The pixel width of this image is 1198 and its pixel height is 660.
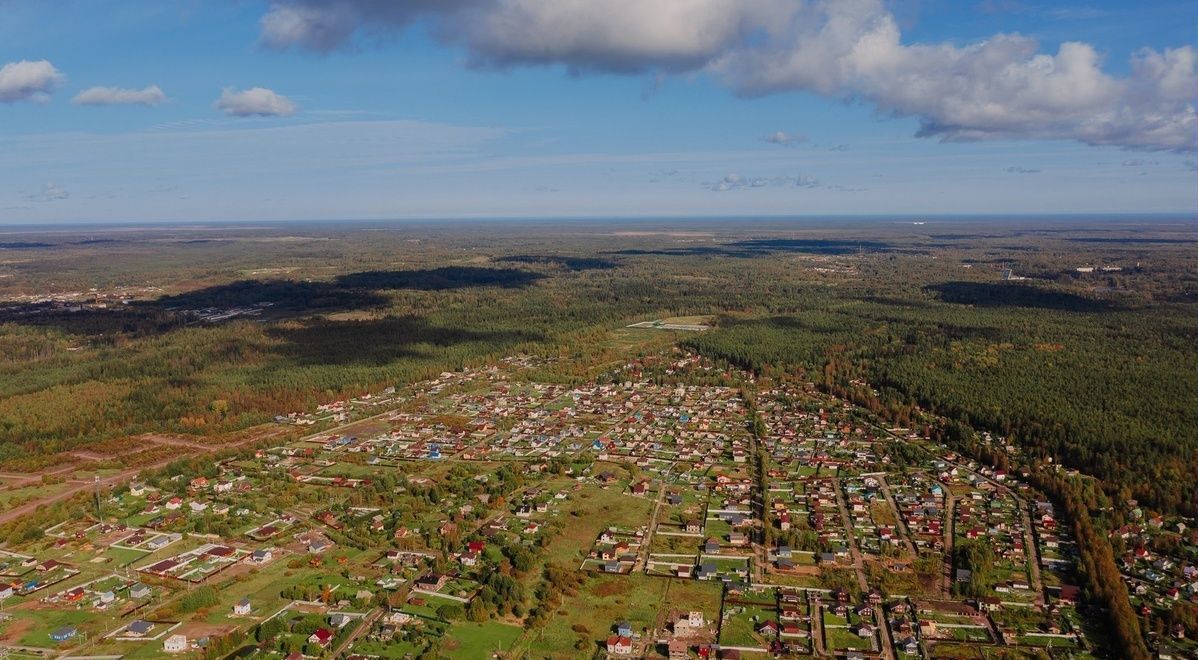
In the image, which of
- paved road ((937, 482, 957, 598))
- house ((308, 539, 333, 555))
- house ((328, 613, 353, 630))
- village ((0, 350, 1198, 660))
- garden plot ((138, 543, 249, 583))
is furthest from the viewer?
house ((308, 539, 333, 555))

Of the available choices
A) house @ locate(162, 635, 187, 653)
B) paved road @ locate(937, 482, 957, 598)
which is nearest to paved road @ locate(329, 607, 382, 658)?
house @ locate(162, 635, 187, 653)

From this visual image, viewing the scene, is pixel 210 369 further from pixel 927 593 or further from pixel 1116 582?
pixel 1116 582

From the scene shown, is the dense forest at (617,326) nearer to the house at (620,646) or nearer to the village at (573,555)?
the village at (573,555)

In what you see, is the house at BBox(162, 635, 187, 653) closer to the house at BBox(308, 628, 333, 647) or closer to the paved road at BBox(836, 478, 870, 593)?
the house at BBox(308, 628, 333, 647)

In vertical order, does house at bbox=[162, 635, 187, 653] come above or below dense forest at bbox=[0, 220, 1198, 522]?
below

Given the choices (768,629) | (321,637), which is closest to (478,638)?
(321,637)

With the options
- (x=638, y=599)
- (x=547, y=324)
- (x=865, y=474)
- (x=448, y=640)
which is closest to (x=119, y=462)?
(x=448, y=640)

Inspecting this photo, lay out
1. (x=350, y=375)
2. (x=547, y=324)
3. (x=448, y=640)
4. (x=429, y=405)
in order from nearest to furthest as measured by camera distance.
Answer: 1. (x=448, y=640)
2. (x=429, y=405)
3. (x=350, y=375)
4. (x=547, y=324)
